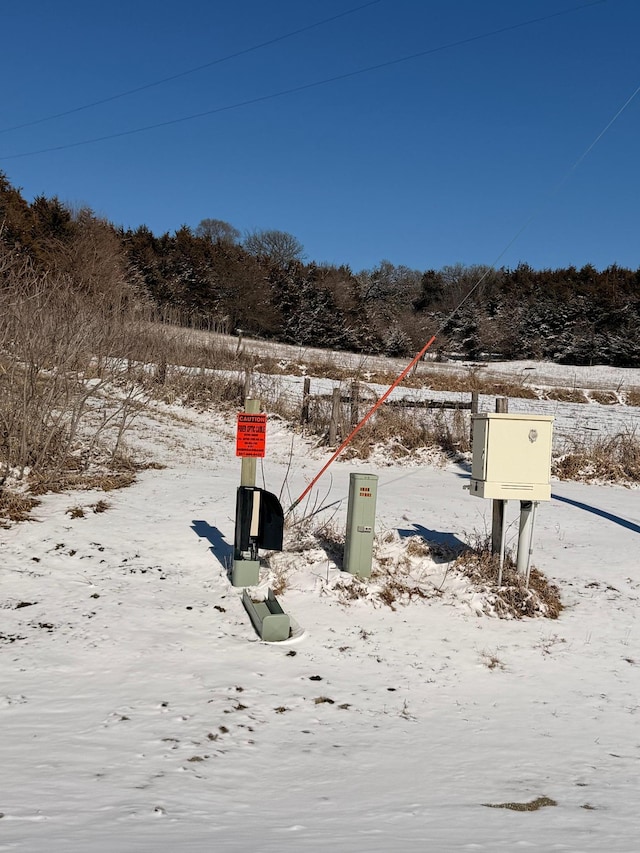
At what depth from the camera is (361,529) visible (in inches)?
261

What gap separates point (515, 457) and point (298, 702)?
10.8 ft

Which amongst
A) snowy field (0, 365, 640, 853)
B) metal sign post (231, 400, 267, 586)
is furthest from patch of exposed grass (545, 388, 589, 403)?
metal sign post (231, 400, 267, 586)

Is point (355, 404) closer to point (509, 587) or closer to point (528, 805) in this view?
point (509, 587)

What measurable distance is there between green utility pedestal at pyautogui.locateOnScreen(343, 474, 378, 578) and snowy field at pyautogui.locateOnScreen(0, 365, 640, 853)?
12.1 inches

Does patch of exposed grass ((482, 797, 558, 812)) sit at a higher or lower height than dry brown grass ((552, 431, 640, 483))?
lower

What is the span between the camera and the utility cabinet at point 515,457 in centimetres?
646

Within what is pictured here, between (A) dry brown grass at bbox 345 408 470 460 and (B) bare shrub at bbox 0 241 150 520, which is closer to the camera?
(B) bare shrub at bbox 0 241 150 520

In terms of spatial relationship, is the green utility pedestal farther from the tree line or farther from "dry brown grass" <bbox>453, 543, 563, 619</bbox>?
the tree line

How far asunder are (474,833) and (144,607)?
3822mm

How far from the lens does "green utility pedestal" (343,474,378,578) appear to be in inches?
261

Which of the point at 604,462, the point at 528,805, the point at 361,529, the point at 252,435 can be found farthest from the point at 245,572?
the point at 604,462

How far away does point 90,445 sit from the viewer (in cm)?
1109

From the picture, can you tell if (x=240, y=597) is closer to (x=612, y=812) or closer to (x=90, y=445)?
(x=612, y=812)

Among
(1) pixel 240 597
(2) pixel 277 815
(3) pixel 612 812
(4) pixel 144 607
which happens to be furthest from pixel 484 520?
(2) pixel 277 815
